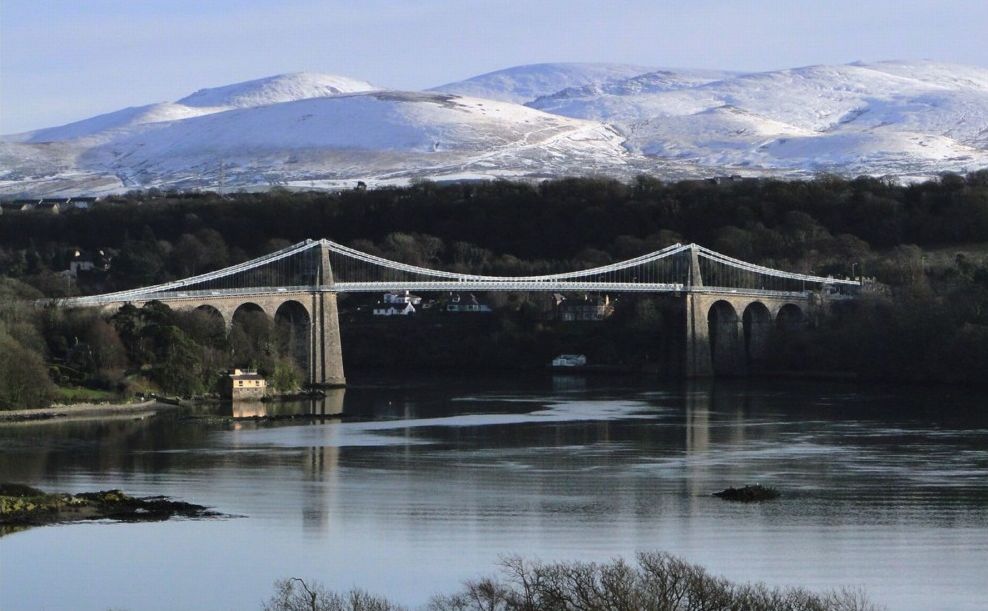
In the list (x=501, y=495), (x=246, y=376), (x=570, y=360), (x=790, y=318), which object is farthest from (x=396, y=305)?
(x=501, y=495)

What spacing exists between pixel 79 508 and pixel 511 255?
5127 centimetres

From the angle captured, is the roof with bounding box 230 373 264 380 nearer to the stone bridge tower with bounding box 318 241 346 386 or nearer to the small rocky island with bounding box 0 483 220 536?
the stone bridge tower with bounding box 318 241 346 386

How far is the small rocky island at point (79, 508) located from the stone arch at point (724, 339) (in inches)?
1430

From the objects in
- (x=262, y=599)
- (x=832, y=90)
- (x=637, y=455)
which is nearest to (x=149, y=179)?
(x=832, y=90)

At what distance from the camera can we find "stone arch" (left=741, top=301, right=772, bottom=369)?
6359 cm

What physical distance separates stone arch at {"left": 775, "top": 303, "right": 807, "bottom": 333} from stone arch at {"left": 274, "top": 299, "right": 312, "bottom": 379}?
1491 cm

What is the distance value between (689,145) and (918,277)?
6512 cm

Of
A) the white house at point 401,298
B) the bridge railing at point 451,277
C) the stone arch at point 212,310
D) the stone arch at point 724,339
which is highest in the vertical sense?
the bridge railing at point 451,277

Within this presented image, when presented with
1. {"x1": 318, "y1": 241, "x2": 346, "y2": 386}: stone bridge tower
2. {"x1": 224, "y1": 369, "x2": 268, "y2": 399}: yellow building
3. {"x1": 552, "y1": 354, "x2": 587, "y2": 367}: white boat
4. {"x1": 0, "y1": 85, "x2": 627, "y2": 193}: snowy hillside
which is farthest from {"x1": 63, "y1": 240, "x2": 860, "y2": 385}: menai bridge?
{"x1": 0, "y1": 85, "x2": 627, "y2": 193}: snowy hillside

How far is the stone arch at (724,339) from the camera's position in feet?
208

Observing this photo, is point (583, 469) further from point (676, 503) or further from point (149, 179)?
point (149, 179)

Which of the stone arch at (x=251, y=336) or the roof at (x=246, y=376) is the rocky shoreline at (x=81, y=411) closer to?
the roof at (x=246, y=376)

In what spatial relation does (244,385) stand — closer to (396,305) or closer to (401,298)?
(396,305)

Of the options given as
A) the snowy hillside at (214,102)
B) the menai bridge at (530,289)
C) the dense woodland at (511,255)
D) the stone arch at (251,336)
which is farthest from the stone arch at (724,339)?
the snowy hillside at (214,102)
